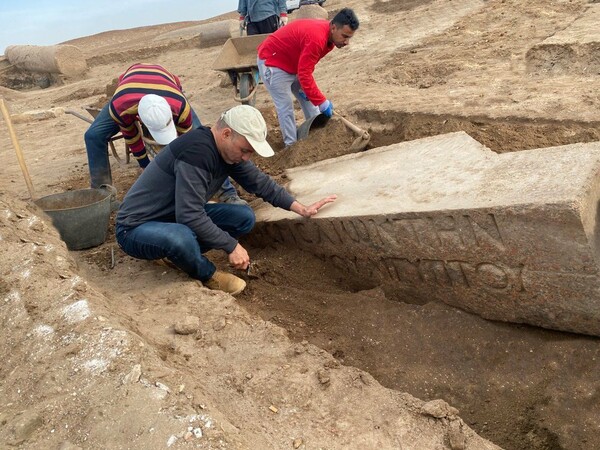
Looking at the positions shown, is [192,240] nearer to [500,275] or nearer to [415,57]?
[500,275]

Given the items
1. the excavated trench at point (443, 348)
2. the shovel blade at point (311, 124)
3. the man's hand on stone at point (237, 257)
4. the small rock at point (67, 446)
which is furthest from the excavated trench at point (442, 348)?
the shovel blade at point (311, 124)

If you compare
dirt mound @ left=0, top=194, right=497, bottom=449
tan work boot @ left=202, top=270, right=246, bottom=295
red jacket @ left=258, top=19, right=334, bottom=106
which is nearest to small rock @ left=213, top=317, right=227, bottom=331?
dirt mound @ left=0, top=194, right=497, bottom=449

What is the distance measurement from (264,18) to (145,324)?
19.7ft

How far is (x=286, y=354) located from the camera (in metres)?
2.76

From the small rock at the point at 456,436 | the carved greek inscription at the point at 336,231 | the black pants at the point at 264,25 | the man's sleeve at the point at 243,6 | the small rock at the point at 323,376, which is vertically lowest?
the small rock at the point at 456,436

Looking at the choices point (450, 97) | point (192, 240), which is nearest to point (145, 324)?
point (192, 240)

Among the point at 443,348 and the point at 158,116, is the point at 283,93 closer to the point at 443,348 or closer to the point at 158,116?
the point at 158,116

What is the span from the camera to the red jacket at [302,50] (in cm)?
496

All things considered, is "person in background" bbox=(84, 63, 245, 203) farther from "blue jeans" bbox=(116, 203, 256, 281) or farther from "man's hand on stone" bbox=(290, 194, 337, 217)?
"man's hand on stone" bbox=(290, 194, 337, 217)

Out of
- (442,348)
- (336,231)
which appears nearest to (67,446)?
(442,348)

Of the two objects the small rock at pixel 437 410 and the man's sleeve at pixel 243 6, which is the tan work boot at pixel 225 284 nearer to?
the small rock at pixel 437 410

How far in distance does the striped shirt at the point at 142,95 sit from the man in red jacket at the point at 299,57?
1.13 meters

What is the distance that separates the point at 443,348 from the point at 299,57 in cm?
318

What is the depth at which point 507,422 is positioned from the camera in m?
2.68
